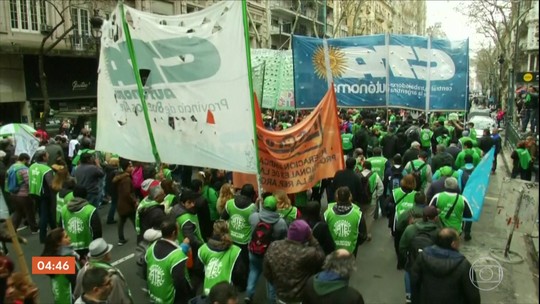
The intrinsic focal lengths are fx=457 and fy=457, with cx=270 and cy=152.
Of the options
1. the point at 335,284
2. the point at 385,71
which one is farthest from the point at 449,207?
the point at 385,71

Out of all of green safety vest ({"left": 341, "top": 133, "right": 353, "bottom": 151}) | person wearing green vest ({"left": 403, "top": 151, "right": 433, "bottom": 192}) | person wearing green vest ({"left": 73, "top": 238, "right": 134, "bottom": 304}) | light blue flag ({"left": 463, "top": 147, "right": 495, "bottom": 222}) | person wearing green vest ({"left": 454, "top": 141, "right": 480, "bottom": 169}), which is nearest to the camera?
person wearing green vest ({"left": 73, "top": 238, "right": 134, "bottom": 304})

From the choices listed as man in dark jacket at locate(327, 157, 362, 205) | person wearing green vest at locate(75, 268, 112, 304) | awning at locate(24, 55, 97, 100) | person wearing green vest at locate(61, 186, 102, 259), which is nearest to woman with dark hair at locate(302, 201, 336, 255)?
man in dark jacket at locate(327, 157, 362, 205)

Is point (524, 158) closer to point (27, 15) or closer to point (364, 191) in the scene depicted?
point (364, 191)

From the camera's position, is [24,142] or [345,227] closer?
[345,227]

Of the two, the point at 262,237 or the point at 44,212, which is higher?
the point at 262,237

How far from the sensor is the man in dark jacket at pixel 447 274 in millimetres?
4262

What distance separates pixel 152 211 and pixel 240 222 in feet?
3.79

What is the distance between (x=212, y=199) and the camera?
734 cm

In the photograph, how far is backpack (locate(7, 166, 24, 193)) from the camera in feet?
27.1

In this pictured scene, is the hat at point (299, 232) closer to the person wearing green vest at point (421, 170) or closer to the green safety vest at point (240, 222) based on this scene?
the green safety vest at point (240, 222)

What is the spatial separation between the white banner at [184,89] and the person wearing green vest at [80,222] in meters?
1.03

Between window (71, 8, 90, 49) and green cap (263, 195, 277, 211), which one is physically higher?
window (71, 8, 90, 49)

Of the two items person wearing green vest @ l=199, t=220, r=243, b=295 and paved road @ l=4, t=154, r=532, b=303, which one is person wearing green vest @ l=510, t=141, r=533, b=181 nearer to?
paved road @ l=4, t=154, r=532, b=303

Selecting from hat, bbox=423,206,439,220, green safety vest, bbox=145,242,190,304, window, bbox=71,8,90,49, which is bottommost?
green safety vest, bbox=145,242,190,304
